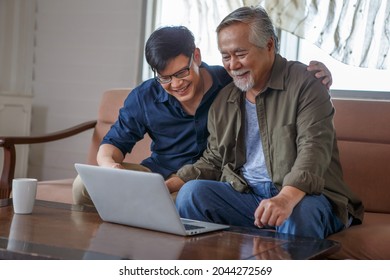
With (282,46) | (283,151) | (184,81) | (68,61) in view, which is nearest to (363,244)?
(283,151)

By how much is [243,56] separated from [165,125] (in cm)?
51

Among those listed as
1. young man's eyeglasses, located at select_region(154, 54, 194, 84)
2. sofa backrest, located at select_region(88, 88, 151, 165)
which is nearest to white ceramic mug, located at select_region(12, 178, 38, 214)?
young man's eyeglasses, located at select_region(154, 54, 194, 84)

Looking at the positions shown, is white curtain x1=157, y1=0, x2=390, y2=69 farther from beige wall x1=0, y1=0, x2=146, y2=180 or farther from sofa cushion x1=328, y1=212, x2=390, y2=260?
sofa cushion x1=328, y1=212, x2=390, y2=260

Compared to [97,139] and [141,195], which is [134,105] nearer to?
[97,139]

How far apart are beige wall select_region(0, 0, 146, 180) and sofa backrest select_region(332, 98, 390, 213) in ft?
4.78

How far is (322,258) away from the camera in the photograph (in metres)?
1.44

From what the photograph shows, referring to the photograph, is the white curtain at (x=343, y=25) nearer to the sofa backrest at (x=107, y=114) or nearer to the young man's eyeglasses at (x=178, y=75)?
the sofa backrest at (x=107, y=114)

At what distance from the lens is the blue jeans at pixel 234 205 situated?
5.91 ft

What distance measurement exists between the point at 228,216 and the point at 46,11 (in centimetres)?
244

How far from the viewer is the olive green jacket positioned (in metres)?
1.84

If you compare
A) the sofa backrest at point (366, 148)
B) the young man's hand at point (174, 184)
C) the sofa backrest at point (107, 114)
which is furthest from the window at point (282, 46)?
the young man's hand at point (174, 184)

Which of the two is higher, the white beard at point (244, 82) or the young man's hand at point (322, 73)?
the young man's hand at point (322, 73)

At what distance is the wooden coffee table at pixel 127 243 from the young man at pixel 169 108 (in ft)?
1.81

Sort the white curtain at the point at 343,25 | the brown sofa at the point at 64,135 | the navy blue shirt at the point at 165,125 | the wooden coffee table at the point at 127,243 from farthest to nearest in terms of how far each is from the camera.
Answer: the white curtain at the point at 343,25
the brown sofa at the point at 64,135
the navy blue shirt at the point at 165,125
the wooden coffee table at the point at 127,243
